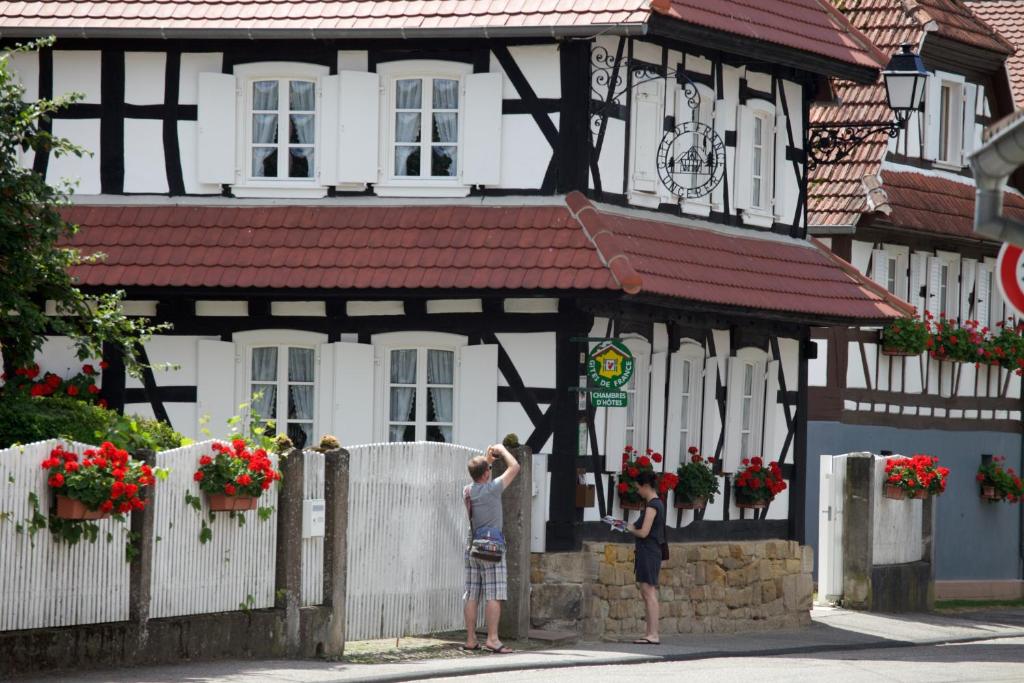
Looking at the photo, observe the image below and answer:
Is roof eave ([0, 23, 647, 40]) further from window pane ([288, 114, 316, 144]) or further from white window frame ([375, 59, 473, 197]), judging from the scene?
window pane ([288, 114, 316, 144])

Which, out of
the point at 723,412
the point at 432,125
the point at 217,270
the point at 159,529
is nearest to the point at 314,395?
the point at 217,270

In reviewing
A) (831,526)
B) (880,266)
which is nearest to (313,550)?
(831,526)

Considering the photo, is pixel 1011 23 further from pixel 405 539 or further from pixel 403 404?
pixel 405 539

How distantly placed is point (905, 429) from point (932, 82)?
560cm

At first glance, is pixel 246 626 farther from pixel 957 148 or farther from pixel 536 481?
pixel 957 148

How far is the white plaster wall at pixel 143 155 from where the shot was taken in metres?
22.8

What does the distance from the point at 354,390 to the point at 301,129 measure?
2.94 metres

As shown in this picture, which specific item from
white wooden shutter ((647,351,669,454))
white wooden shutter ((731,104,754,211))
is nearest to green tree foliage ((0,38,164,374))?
white wooden shutter ((647,351,669,454))

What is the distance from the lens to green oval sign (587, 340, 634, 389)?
817 inches

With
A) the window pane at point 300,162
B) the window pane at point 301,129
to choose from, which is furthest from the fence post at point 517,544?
the window pane at point 301,129

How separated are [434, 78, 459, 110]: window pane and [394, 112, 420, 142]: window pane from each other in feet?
0.89

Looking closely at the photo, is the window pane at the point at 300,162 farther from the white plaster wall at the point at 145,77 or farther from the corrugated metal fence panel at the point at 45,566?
the corrugated metal fence panel at the point at 45,566

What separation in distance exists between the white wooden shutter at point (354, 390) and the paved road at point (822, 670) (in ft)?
15.8

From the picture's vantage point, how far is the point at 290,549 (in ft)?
55.7
